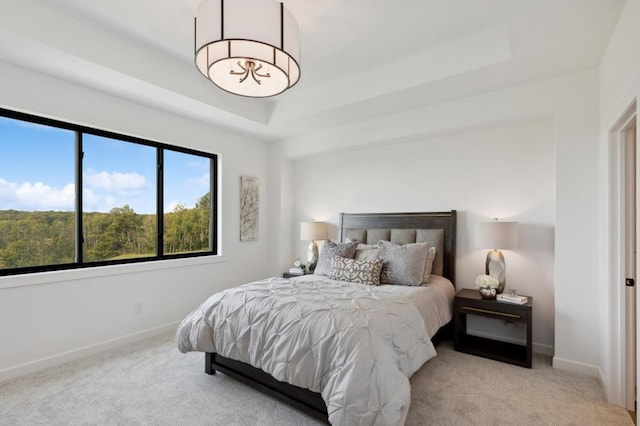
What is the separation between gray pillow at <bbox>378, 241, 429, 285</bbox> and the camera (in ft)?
10.3

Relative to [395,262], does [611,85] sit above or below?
above

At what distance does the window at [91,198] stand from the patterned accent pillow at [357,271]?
2053mm

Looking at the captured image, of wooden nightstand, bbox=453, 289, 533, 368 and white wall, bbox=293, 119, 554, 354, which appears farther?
white wall, bbox=293, 119, 554, 354

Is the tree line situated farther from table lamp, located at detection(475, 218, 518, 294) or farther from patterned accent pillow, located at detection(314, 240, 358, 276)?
table lamp, located at detection(475, 218, 518, 294)

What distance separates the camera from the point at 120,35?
2701mm

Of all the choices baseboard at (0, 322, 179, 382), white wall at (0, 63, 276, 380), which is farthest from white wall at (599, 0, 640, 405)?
baseboard at (0, 322, 179, 382)

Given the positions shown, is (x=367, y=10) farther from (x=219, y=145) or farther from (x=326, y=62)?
(x=219, y=145)

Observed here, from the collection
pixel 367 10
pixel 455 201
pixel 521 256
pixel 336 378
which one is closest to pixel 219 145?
pixel 367 10

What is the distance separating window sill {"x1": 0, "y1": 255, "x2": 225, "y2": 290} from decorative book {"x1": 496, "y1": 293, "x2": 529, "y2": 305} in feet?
11.2

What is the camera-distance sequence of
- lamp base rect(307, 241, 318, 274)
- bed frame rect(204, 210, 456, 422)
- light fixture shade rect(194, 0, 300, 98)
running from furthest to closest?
lamp base rect(307, 241, 318, 274) < bed frame rect(204, 210, 456, 422) < light fixture shade rect(194, 0, 300, 98)

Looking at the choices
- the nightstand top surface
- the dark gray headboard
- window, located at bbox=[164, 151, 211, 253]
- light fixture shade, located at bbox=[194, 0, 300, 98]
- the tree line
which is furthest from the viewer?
window, located at bbox=[164, 151, 211, 253]

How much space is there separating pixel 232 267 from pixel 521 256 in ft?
11.7

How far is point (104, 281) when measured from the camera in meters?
3.24

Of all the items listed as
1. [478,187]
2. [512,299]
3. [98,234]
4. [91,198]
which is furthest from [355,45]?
[98,234]
